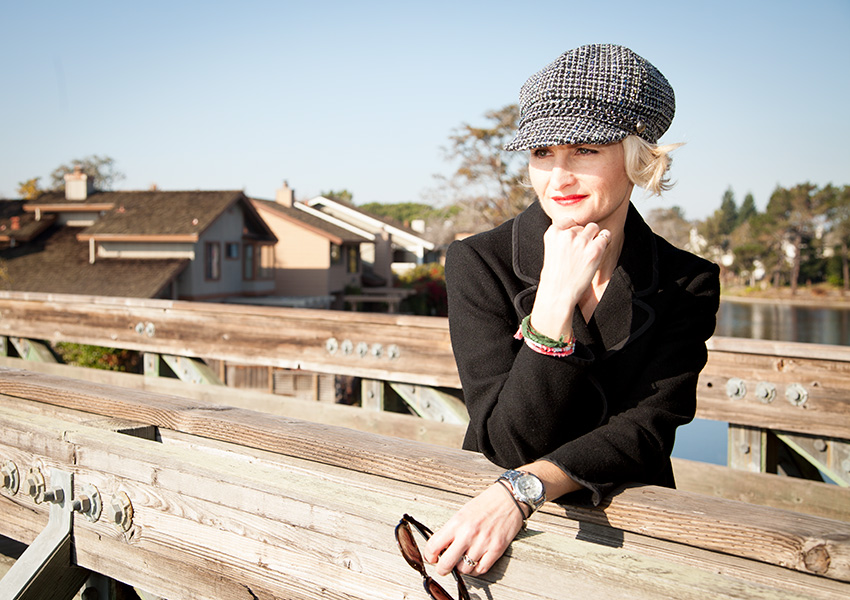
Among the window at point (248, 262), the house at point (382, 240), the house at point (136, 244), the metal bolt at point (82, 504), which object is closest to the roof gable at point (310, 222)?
the house at point (136, 244)

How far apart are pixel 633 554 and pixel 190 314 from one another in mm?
4110

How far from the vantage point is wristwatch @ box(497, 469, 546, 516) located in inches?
54.6

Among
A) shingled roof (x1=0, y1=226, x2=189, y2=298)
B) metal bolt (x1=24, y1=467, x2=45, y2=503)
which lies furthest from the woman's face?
shingled roof (x1=0, y1=226, x2=189, y2=298)

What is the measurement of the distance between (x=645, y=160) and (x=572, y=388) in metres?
0.60

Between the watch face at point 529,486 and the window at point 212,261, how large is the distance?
1179 inches

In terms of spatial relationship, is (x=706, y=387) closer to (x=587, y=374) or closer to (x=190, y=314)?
(x=587, y=374)

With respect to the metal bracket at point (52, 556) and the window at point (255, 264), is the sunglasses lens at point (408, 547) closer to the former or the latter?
the metal bracket at point (52, 556)

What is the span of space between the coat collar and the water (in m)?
7.65

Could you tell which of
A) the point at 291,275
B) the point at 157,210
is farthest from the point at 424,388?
the point at 291,275

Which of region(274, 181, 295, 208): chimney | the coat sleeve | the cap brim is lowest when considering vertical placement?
the coat sleeve

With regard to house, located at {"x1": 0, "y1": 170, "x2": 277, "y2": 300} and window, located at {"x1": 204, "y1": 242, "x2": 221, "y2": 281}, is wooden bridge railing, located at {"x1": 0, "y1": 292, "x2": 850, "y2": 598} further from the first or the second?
window, located at {"x1": 204, "y1": 242, "x2": 221, "y2": 281}

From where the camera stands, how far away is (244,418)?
192 centimetres

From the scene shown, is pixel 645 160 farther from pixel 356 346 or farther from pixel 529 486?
pixel 356 346

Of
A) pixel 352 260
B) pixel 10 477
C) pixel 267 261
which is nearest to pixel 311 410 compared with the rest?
pixel 10 477
